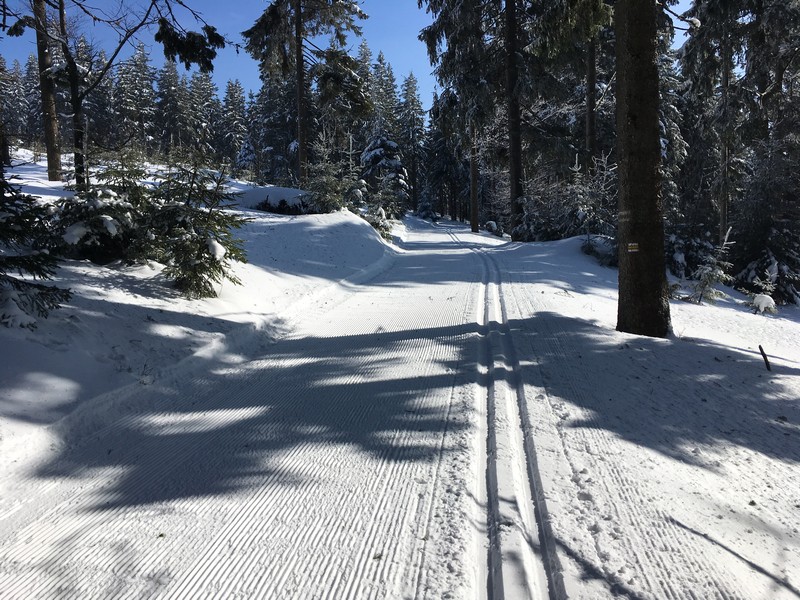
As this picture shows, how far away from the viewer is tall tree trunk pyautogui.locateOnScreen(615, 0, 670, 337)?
5715 mm

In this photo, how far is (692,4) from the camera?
60.6ft

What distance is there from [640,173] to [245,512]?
18.9 ft

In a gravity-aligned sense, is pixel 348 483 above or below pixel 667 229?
below

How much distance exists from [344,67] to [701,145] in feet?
74.6

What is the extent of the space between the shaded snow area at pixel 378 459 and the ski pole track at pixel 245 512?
0.5 inches

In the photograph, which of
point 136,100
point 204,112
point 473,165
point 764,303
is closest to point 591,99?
point 764,303

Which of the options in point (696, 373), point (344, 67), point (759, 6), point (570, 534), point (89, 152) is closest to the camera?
point (570, 534)

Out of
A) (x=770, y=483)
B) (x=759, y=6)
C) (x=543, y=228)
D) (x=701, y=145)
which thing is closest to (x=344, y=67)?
(x=543, y=228)

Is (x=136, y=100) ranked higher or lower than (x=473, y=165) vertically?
higher

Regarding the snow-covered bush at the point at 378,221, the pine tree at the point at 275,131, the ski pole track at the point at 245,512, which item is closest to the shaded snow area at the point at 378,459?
the ski pole track at the point at 245,512

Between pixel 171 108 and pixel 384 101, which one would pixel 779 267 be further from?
pixel 171 108

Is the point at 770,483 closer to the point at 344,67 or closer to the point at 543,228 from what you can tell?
the point at 543,228

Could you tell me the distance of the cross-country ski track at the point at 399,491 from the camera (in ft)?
6.70

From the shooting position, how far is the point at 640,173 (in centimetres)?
581
